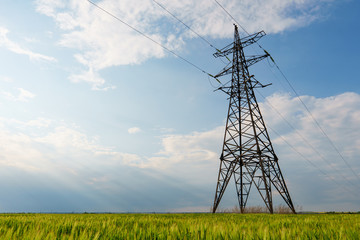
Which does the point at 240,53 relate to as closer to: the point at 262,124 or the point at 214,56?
the point at 214,56

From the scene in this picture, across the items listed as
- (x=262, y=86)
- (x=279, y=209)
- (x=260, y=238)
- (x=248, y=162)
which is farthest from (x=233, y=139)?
(x=260, y=238)

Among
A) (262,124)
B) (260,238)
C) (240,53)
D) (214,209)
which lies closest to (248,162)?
(262,124)

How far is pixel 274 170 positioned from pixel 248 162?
2.42 meters

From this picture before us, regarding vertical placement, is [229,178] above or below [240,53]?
below

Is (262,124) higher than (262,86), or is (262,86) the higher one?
(262,86)

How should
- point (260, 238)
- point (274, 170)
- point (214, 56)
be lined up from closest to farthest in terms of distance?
1. point (260, 238)
2. point (274, 170)
3. point (214, 56)

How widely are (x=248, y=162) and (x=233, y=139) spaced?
2.65 m

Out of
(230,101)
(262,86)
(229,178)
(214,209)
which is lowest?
(214,209)

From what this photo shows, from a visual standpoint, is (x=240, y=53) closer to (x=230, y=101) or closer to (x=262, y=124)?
(x=230, y=101)

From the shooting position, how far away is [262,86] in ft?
74.2

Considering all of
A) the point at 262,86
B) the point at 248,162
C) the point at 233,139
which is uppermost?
the point at 262,86

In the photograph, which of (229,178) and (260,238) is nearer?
(260,238)

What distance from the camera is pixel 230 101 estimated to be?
23.0 meters

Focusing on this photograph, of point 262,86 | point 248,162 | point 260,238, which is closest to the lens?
point 260,238
